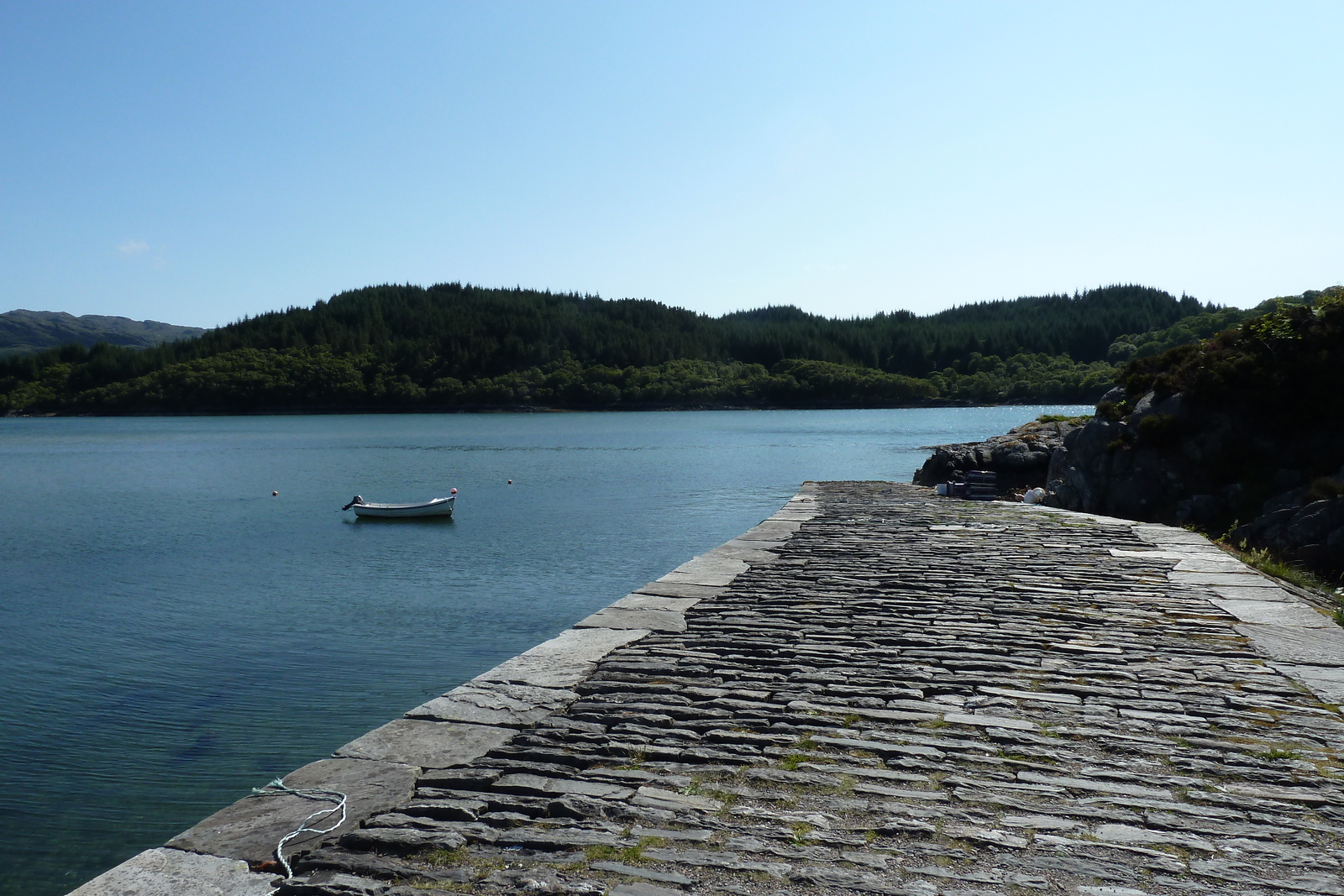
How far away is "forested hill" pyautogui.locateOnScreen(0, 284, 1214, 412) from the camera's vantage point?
141875 mm

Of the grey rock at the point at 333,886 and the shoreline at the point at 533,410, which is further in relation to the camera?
the shoreline at the point at 533,410

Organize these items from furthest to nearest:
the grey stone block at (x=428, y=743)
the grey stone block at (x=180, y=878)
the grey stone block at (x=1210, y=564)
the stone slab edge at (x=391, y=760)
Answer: the grey stone block at (x=1210, y=564), the grey stone block at (x=428, y=743), the stone slab edge at (x=391, y=760), the grey stone block at (x=180, y=878)

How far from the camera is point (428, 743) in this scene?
15.5 ft

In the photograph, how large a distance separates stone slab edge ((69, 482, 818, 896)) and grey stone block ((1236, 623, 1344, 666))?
410cm

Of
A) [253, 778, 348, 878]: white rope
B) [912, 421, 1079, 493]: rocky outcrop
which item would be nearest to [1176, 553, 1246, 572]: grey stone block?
[253, 778, 348, 878]: white rope

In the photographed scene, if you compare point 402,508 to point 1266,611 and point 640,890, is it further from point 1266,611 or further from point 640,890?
point 640,890

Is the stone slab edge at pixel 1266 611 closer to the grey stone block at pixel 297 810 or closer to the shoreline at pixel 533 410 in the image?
the grey stone block at pixel 297 810

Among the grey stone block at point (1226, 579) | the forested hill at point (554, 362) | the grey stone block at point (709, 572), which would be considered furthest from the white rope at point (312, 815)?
the forested hill at point (554, 362)

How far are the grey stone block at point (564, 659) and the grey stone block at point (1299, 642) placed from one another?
4.36 m

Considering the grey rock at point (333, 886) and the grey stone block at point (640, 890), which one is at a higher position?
the grey stone block at point (640, 890)

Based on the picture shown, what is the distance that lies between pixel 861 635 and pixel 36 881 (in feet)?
22.3

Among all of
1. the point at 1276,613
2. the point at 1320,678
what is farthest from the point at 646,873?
the point at 1276,613

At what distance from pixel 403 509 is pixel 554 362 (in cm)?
12997

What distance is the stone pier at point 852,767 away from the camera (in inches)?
129
